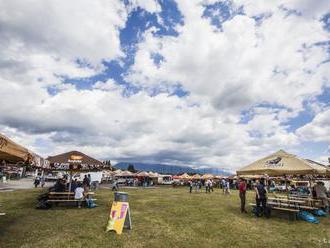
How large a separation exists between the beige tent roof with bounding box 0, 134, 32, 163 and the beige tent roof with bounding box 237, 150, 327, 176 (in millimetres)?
11547

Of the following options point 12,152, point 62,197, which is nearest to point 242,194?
point 62,197

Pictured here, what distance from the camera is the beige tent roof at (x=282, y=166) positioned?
14193mm

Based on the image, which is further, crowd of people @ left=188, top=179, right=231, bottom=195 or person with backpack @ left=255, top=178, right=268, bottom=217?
crowd of people @ left=188, top=179, right=231, bottom=195

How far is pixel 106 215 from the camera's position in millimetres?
14164

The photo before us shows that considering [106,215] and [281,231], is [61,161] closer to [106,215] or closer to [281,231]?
[106,215]

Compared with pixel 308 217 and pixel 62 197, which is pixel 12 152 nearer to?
A: pixel 62 197

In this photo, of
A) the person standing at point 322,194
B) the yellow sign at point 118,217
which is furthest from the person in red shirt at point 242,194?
the yellow sign at point 118,217

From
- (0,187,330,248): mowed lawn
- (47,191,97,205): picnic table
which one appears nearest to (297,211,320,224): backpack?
(0,187,330,248): mowed lawn

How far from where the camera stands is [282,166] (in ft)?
47.9

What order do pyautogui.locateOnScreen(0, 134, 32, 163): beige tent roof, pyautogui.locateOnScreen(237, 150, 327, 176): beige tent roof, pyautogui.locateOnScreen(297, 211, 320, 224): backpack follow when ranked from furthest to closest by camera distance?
1. pyautogui.locateOnScreen(237, 150, 327, 176): beige tent roof
2. pyautogui.locateOnScreen(297, 211, 320, 224): backpack
3. pyautogui.locateOnScreen(0, 134, 32, 163): beige tent roof

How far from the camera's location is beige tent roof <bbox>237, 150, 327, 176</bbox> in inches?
559

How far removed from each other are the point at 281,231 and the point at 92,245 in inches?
311

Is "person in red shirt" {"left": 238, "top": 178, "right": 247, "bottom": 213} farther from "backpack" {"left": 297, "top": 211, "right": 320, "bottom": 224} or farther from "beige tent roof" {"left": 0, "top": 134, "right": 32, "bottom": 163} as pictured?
"beige tent roof" {"left": 0, "top": 134, "right": 32, "bottom": 163}

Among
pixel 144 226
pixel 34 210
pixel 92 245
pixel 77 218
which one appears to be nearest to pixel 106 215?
pixel 77 218
